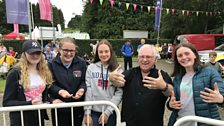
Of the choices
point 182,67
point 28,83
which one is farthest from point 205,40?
point 28,83

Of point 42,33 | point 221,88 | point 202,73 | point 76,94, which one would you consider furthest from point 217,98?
point 42,33

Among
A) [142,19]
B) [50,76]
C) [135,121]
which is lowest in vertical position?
[135,121]

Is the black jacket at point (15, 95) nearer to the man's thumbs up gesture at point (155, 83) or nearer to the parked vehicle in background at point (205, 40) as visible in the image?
the man's thumbs up gesture at point (155, 83)

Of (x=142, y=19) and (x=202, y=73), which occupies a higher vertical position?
(x=142, y=19)

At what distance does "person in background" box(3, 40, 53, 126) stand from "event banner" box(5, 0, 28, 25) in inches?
352

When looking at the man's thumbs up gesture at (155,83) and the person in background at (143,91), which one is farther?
the person in background at (143,91)

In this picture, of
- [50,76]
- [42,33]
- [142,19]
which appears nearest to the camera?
[50,76]

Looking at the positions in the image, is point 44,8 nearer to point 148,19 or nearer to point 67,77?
point 67,77

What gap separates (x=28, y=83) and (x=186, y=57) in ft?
5.41

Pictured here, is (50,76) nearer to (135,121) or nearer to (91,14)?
(135,121)

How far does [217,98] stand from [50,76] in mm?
1772

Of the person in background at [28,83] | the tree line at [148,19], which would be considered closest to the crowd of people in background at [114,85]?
the person in background at [28,83]

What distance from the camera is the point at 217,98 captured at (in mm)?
2414

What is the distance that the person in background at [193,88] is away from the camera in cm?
249
